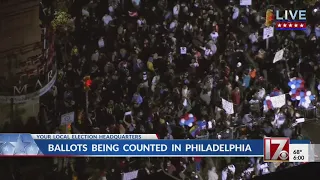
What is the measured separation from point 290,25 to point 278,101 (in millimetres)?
493

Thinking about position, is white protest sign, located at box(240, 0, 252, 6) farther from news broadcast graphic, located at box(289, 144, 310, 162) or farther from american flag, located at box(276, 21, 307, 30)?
news broadcast graphic, located at box(289, 144, 310, 162)

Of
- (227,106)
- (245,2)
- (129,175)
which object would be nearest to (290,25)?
(245,2)

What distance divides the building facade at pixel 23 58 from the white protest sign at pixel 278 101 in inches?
56.1

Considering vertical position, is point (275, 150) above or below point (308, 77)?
below

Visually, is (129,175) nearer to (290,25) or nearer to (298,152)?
(298,152)

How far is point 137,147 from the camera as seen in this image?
282 cm

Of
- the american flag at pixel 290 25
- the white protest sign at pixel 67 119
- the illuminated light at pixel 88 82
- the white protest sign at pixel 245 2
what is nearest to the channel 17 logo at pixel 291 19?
the american flag at pixel 290 25

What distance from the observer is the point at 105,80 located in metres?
2.84

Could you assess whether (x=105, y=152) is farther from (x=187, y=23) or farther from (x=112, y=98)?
(x=187, y=23)

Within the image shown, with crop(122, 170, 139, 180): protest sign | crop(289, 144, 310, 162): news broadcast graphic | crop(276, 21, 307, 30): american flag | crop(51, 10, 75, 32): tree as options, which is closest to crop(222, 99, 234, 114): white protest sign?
crop(289, 144, 310, 162): news broadcast graphic

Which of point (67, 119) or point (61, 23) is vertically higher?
point (61, 23)

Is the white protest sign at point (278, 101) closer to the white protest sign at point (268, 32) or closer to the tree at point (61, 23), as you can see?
the white protest sign at point (268, 32)

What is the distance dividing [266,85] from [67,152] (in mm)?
1359

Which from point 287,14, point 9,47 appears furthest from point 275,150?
point 9,47
